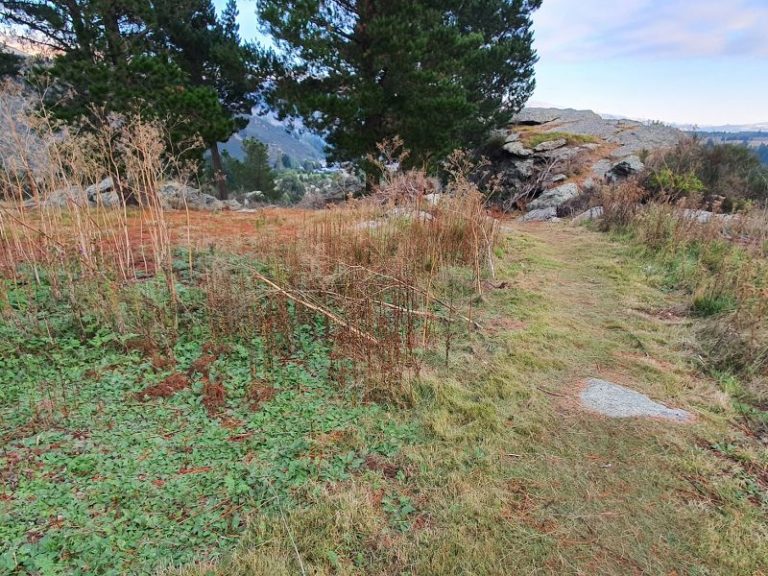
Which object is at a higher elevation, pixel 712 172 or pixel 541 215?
pixel 712 172

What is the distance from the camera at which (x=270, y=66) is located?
8727mm

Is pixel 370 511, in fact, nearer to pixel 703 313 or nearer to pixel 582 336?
pixel 582 336

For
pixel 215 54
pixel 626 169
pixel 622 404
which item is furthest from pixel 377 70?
pixel 622 404

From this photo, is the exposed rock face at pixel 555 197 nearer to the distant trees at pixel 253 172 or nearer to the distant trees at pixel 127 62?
the distant trees at pixel 127 62

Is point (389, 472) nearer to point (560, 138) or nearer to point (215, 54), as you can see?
point (215, 54)

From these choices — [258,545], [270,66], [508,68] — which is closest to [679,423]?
[258,545]

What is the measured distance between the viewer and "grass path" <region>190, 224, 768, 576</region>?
1.34 metres

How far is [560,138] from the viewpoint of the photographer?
13477 millimetres

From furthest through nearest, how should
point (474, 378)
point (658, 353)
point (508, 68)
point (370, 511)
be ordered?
point (508, 68), point (658, 353), point (474, 378), point (370, 511)

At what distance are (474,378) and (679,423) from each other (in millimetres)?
1002

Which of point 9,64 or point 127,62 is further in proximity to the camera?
point 9,64

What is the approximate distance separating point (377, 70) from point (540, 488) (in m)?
9.03

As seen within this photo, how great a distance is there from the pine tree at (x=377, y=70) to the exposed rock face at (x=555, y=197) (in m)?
2.56

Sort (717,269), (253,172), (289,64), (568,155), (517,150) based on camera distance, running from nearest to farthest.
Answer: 1. (717,269)
2. (289,64)
3. (568,155)
4. (517,150)
5. (253,172)
